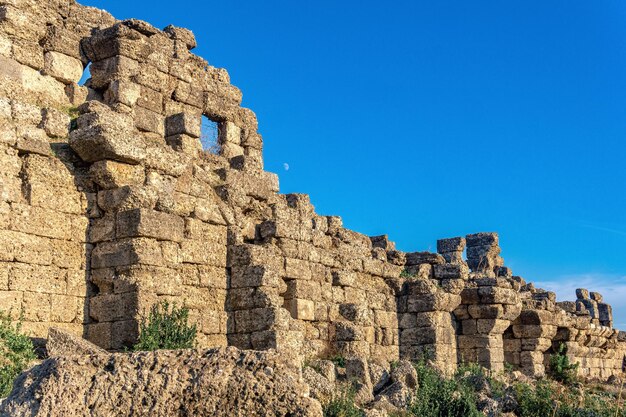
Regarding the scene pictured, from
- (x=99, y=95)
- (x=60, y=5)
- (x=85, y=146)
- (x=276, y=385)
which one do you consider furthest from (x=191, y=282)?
(x=276, y=385)

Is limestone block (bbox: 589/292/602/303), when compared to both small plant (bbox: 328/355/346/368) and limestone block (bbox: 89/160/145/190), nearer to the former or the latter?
small plant (bbox: 328/355/346/368)

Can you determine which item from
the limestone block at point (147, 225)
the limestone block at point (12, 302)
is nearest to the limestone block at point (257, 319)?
the limestone block at point (147, 225)

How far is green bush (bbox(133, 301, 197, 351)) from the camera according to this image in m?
10.9

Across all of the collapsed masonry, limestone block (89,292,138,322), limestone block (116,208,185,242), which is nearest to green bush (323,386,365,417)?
the collapsed masonry

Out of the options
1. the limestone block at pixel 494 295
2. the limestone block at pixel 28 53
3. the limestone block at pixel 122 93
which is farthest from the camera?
the limestone block at pixel 494 295

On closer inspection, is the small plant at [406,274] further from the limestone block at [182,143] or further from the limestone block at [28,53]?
the limestone block at [28,53]

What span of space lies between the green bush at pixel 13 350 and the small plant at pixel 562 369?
50.1 ft

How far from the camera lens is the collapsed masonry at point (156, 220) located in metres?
11.6

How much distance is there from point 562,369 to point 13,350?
16.1 meters

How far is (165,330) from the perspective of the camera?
11.2 meters

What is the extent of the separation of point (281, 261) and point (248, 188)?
159 cm

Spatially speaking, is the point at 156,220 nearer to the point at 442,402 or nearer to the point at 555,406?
the point at 442,402

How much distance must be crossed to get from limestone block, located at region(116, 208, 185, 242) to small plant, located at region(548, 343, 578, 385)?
13.1 meters

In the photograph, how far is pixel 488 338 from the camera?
2069cm
